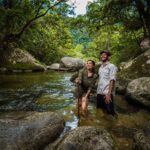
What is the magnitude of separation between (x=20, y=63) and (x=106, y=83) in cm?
1953

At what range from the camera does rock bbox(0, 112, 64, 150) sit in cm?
600

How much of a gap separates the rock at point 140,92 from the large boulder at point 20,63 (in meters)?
16.6

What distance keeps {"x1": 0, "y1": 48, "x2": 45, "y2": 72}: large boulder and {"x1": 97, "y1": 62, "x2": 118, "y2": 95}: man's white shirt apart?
17921mm

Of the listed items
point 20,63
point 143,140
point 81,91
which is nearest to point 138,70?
point 81,91

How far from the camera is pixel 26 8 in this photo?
1884 cm

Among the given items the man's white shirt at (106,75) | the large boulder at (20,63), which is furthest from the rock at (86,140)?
the large boulder at (20,63)

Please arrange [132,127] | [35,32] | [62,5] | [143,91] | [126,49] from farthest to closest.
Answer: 1. [35,32]
2. [126,49]
3. [62,5]
4. [143,91]
5. [132,127]

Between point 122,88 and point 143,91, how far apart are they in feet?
8.62

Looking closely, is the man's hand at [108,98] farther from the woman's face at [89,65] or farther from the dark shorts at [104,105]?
the woman's face at [89,65]

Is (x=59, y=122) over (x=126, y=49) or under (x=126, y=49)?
under

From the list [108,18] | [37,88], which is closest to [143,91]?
[37,88]

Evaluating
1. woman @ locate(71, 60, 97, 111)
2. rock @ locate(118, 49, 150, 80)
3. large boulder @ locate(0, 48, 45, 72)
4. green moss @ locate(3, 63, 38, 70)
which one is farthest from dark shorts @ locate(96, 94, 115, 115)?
green moss @ locate(3, 63, 38, 70)

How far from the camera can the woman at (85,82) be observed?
355 inches

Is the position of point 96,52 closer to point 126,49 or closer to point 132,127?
point 126,49
